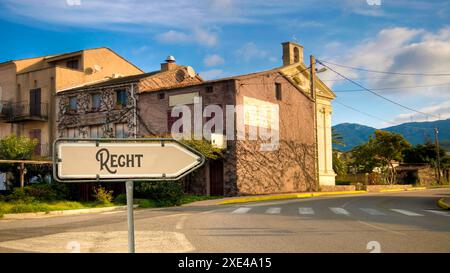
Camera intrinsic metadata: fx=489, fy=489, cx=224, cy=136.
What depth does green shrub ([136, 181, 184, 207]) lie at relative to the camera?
940 inches

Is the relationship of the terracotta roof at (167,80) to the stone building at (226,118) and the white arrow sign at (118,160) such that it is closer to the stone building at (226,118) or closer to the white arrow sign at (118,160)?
the stone building at (226,118)

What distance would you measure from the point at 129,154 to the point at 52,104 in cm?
3636

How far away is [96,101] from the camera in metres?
36.6

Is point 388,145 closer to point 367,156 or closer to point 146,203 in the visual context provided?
point 367,156

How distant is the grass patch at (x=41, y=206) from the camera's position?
63.8ft

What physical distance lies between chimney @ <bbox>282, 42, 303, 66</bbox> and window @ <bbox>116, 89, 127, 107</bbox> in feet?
52.1

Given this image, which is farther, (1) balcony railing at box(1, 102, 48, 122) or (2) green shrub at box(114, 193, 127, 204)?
(1) balcony railing at box(1, 102, 48, 122)

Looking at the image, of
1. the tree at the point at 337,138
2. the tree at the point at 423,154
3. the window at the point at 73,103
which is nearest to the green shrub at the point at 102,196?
the window at the point at 73,103

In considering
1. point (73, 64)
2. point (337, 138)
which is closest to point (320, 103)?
point (337, 138)

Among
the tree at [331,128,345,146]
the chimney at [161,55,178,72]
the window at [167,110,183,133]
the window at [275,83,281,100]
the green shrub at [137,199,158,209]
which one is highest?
the chimney at [161,55,178,72]

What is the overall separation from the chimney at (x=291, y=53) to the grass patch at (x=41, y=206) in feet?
85.2

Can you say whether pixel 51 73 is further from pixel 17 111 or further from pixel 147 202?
pixel 147 202

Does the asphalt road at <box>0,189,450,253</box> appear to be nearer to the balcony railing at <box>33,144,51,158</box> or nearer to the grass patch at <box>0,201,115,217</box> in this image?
the grass patch at <box>0,201,115,217</box>

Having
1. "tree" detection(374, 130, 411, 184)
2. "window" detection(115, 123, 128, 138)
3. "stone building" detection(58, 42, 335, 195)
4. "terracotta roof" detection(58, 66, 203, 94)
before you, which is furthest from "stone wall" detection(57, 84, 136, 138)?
"tree" detection(374, 130, 411, 184)
